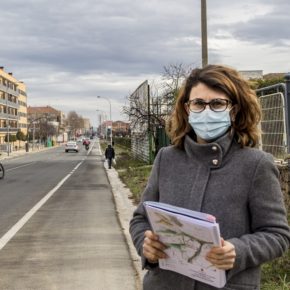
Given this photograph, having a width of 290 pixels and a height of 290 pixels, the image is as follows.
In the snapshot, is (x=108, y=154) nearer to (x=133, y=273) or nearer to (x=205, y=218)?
(x=133, y=273)

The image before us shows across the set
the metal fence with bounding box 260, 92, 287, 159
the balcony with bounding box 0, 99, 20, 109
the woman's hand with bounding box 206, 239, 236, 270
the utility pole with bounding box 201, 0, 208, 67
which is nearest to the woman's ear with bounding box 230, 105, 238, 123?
the woman's hand with bounding box 206, 239, 236, 270

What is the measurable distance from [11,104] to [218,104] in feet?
405

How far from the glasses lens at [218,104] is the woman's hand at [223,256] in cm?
58

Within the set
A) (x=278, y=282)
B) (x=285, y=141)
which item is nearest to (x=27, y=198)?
(x=285, y=141)

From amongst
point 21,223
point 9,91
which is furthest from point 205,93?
point 9,91

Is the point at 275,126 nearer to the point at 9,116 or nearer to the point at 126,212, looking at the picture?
the point at 126,212

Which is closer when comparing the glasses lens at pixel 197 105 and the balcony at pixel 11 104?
the glasses lens at pixel 197 105

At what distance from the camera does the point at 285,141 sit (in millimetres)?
8891

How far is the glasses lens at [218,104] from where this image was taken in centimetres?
229

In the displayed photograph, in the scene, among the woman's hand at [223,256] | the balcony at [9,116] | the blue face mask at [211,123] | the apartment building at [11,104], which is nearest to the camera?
the woman's hand at [223,256]

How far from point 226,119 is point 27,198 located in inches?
585

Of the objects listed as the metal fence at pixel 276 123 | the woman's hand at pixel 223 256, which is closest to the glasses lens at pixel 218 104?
the woman's hand at pixel 223 256

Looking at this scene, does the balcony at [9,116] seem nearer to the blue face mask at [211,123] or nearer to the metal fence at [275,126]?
the metal fence at [275,126]

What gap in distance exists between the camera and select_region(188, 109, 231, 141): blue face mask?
7.34 feet
